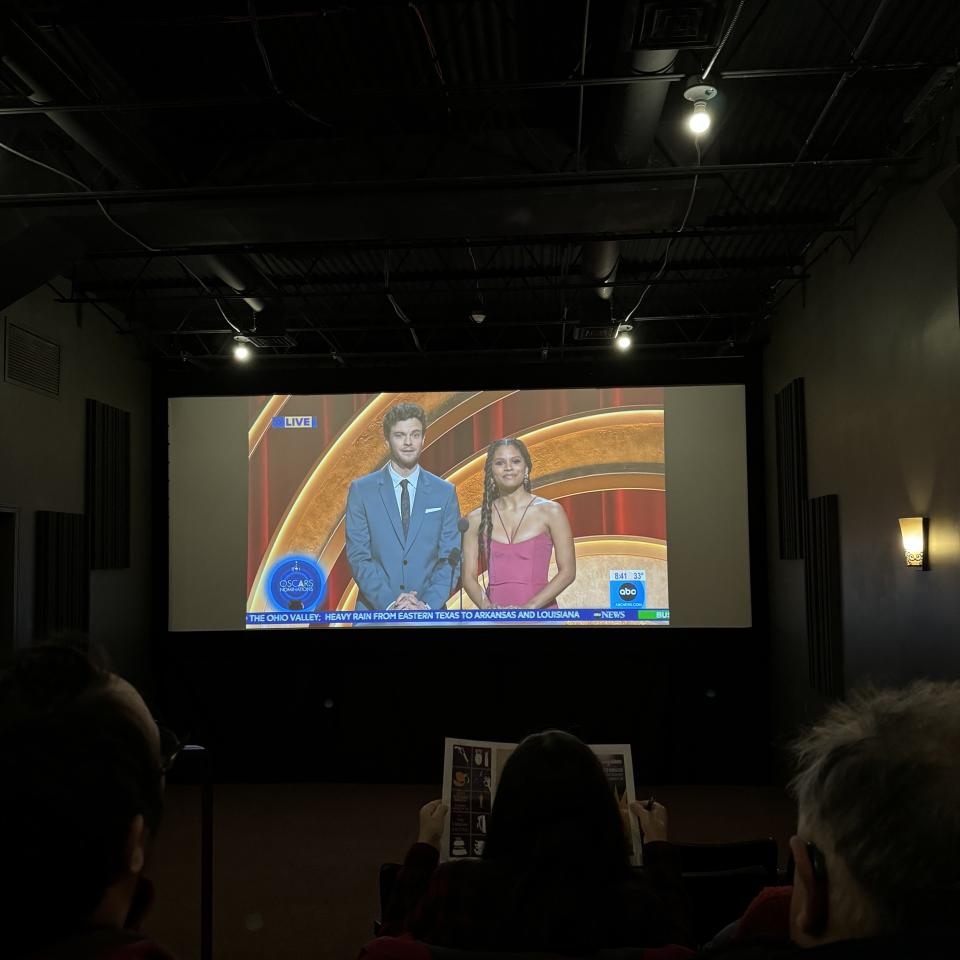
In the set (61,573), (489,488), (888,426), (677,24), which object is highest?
(677,24)

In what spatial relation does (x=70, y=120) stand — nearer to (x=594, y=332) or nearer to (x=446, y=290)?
(x=446, y=290)

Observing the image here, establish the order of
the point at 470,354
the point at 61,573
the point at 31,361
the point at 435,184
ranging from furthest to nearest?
1. the point at 470,354
2. the point at 61,573
3. the point at 31,361
4. the point at 435,184

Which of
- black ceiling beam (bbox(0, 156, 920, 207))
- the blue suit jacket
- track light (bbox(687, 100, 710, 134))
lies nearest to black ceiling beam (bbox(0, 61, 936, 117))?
track light (bbox(687, 100, 710, 134))

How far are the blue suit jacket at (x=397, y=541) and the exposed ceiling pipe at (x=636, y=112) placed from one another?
3778 millimetres

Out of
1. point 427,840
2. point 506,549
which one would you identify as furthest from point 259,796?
point 427,840

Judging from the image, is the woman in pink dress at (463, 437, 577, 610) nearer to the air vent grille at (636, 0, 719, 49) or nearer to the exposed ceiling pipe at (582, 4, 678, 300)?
the exposed ceiling pipe at (582, 4, 678, 300)

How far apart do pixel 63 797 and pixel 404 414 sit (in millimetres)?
7325

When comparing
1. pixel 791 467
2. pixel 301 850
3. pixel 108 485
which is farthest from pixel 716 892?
pixel 108 485

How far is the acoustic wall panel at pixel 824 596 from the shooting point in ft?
19.8

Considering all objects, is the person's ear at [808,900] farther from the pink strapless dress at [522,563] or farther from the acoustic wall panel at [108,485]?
the acoustic wall panel at [108,485]

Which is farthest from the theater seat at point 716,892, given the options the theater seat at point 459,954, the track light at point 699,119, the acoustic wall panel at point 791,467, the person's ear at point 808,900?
the acoustic wall panel at point 791,467

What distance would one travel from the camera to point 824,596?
6211 millimetres

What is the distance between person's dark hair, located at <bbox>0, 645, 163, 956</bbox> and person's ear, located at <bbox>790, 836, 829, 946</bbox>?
2.10 feet

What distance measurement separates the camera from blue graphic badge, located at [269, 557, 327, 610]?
7.81m
